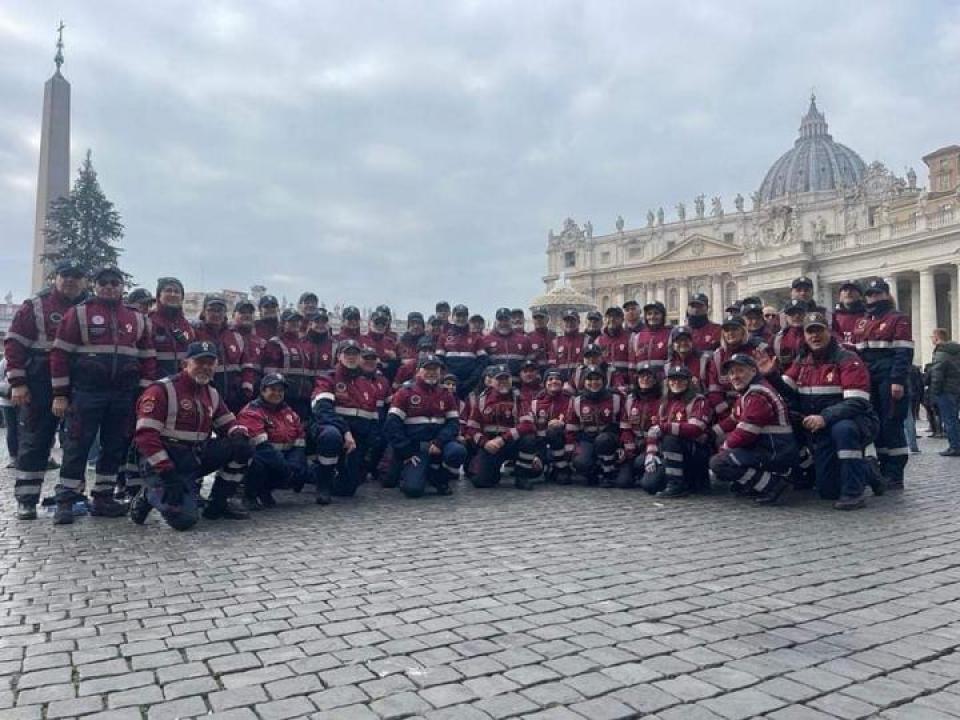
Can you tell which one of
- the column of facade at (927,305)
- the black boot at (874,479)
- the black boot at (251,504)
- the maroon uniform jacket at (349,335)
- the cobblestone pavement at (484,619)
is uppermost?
the column of facade at (927,305)

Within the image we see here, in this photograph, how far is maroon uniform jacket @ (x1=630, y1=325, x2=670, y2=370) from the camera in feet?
35.2

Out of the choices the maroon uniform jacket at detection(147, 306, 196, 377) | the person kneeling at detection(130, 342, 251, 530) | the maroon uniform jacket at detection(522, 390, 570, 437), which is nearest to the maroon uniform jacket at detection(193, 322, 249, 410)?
the maroon uniform jacket at detection(147, 306, 196, 377)

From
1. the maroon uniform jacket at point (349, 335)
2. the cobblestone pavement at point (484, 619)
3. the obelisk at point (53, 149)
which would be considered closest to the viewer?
the cobblestone pavement at point (484, 619)

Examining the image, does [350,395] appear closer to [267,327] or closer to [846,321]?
[267,327]

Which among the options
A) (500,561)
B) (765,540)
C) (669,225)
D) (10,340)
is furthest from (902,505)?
(669,225)

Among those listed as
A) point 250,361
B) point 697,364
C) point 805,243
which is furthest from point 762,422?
point 805,243

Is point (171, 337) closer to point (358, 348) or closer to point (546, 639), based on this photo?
point (358, 348)

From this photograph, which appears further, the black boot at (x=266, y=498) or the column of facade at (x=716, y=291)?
the column of facade at (x=716, y=291)

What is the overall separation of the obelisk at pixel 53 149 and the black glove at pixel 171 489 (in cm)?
2462

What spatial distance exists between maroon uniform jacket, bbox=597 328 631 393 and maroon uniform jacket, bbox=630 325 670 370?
225 millimetres

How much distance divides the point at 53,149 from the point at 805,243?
47.9 metres

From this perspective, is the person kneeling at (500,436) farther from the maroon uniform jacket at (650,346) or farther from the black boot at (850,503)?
the black boot at (850,503)

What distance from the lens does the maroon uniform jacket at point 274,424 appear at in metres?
8.42

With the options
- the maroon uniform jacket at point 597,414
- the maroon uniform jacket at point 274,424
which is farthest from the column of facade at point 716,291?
the maroon uniform jacket at point 274,424
